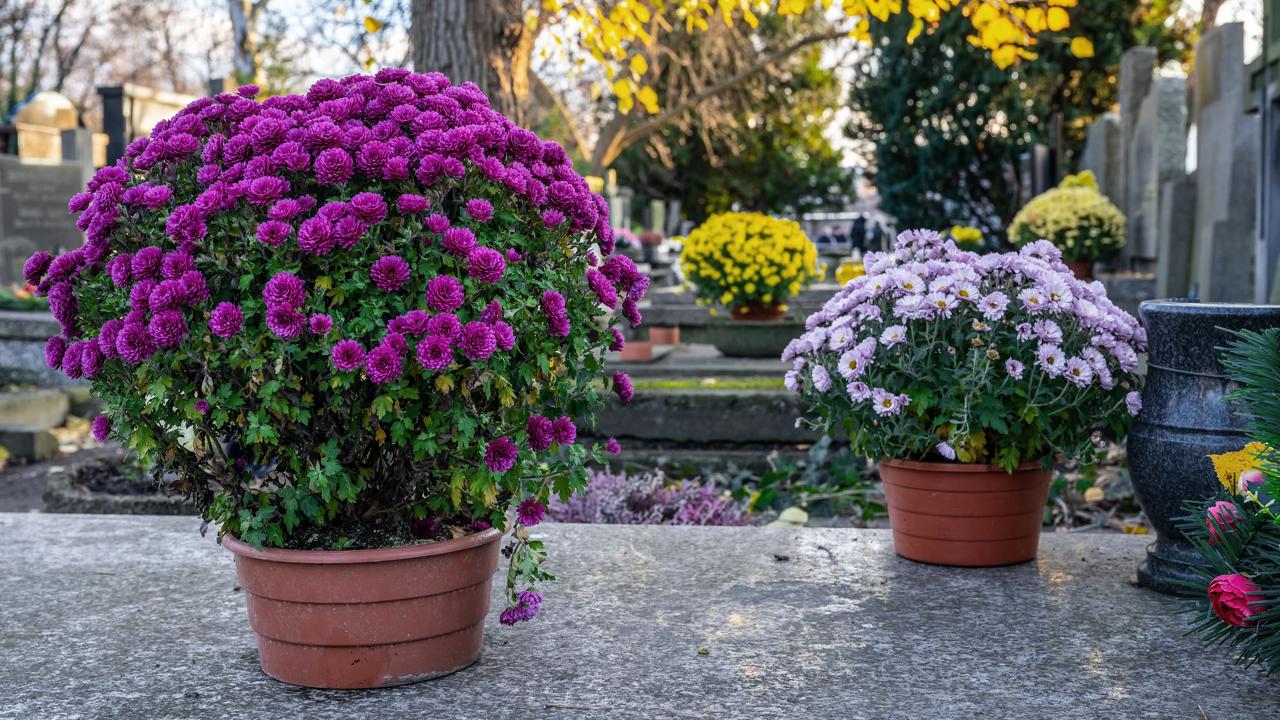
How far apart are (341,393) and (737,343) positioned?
6.65 meters

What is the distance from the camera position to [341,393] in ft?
8.30

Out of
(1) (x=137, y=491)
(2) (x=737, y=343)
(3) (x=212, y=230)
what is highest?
(3) (x=212, y=230)

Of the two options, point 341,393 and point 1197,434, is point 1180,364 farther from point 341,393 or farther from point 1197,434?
point 341,393

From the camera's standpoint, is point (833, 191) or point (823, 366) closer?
point (823, 366)

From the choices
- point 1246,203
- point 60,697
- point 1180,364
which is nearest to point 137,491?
→ point 60,697

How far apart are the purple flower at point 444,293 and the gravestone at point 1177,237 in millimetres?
8196

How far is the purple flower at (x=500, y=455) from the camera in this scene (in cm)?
251

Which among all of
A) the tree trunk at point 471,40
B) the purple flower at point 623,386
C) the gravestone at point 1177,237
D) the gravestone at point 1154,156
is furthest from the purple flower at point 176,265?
the gravestone at point 1154,156

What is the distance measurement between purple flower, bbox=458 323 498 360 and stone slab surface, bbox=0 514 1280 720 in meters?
0.78

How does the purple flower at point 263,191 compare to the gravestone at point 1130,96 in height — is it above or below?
below

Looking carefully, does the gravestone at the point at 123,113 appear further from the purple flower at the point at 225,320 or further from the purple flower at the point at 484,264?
the purple flower at the point at 484,264

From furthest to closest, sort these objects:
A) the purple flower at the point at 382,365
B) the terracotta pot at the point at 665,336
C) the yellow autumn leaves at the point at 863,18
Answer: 1. the terracotta pot at the point at 665,336
2. the yellow autumn leaves at the point at 863,18
3. the purple flower at the point at 382,365

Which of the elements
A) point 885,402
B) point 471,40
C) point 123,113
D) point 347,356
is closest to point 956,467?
point 885,402

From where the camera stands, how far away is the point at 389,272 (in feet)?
7.93
